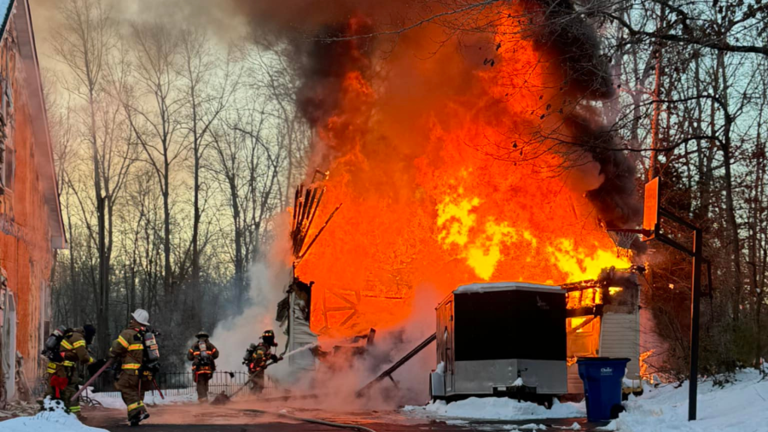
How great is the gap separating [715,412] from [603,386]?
3.07 metres

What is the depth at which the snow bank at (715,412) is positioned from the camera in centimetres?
1072

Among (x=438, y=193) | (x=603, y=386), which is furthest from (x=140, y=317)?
(x=438, y=193)

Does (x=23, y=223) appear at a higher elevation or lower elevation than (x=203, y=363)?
higher

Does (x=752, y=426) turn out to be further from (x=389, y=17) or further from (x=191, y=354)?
(x=389, y=17)

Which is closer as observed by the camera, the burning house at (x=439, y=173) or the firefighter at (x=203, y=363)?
the firefighter at (x=203, y=363)

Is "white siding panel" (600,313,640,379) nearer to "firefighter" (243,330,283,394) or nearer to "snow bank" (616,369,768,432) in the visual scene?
"snow bank" (616,369,768,432)

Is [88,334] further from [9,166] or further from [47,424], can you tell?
[9,166]

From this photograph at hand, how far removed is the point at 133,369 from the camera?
45.3 feet

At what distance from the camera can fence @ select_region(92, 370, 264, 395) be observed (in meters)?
31.2

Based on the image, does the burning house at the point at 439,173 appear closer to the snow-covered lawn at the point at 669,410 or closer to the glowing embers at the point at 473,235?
the glowing embers at the point at 473,235

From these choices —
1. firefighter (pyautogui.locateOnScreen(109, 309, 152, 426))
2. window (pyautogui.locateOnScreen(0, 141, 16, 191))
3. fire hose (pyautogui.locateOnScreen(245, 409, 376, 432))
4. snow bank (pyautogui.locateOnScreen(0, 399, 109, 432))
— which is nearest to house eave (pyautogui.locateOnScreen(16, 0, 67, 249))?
window (pyautogui.locateOnScreen(0, 141, 16, 191))

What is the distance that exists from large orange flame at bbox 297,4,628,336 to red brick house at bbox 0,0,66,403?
9.33 m

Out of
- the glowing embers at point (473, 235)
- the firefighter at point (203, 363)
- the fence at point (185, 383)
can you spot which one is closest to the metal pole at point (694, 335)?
the glowing embers at point (473, 235)

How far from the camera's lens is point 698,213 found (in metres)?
27.2
